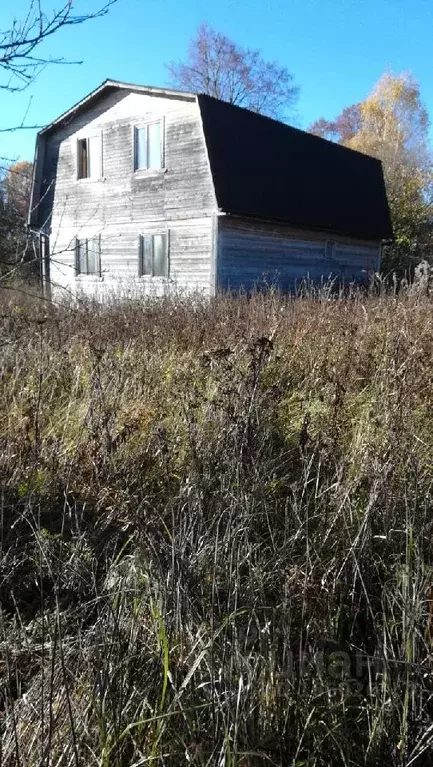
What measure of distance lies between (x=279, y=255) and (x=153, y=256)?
3684 mm

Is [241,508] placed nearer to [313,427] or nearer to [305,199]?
[313,427]

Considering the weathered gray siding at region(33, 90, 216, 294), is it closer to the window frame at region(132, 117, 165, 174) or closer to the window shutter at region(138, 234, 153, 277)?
the window frame at region(132, 117, 165, 174)

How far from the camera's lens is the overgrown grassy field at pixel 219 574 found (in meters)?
1.39

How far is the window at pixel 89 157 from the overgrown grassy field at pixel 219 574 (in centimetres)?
1396

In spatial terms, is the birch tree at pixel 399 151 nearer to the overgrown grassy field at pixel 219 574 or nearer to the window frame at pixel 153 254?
the window frame at pixel 153 254

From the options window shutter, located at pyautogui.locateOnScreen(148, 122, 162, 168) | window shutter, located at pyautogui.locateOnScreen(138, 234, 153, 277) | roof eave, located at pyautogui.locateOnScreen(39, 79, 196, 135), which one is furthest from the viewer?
window shutter, located at pyautogui.locateOnScreen(138, 234, 153, 277)

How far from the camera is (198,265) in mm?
14289

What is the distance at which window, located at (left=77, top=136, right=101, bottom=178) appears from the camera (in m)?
16.2

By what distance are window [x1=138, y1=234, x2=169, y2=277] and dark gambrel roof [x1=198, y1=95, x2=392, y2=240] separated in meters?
2.71

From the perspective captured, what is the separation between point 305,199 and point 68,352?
12475 millimetres

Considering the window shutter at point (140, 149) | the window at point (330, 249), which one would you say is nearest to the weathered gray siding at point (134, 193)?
the window shutter at point (140, 149)

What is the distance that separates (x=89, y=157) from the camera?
652 inches

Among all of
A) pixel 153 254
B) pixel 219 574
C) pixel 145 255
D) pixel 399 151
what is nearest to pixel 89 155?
pixel 145 255

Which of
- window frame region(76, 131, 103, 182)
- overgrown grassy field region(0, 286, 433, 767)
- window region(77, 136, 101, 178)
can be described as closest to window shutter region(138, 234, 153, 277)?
window frame region(76, 131, 103, 182)
